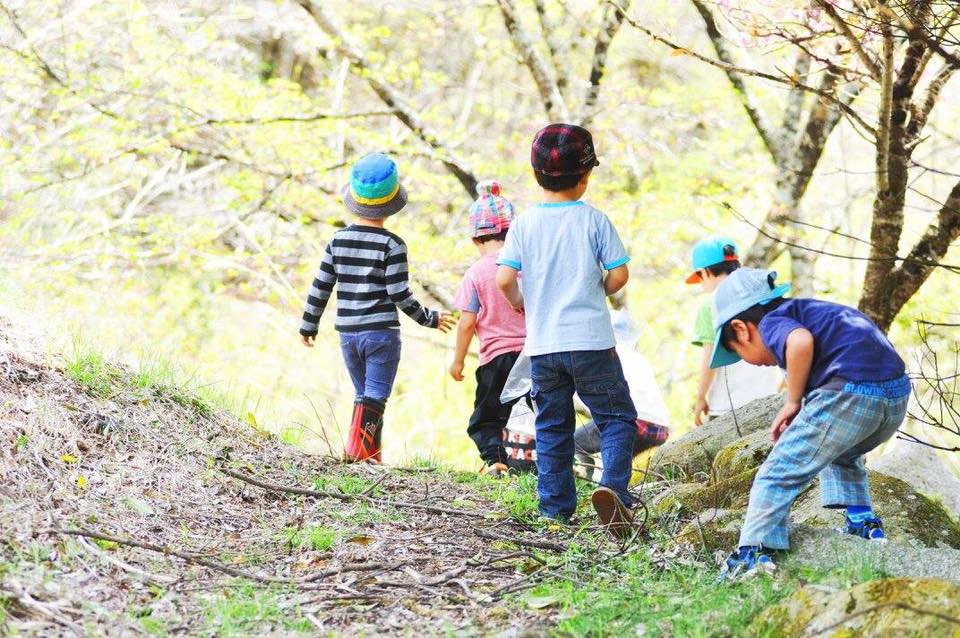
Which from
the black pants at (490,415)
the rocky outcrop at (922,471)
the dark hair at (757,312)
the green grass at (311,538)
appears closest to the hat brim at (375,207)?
the black pants at (490,415)

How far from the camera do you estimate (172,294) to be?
13.7 meters

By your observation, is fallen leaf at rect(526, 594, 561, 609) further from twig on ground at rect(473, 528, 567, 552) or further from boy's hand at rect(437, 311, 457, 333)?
boy's hand at rect(437, 311, 457, 333)

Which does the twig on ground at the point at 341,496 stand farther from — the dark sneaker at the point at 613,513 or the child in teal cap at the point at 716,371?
the child in teal cap at the point at 716,371

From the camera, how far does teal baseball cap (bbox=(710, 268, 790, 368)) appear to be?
3.64 meters

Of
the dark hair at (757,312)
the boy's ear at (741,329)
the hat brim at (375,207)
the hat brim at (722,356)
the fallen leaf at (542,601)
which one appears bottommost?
the fallen leaf at (542,601)

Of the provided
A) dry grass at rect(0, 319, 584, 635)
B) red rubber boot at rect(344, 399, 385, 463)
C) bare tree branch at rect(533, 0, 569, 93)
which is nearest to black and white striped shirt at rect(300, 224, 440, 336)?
red rubber boot at rect(344, 399, 385, 463)

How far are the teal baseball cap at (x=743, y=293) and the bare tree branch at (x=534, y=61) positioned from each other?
567 centimetres

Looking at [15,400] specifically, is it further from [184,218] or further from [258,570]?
[184,218]

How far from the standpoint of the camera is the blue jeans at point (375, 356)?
5.85m

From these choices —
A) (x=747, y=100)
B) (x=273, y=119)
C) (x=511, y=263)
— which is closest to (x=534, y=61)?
(x=747, y=100)

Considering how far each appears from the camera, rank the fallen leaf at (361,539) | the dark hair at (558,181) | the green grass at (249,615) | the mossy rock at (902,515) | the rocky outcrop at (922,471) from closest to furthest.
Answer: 1. the green grass at (249,615)
2. the fallen leaf at (361,539)
3. the mossy rock at (902,515)
4. the dark hair at (558,181)
5. the rocky outcrop at (922,471)

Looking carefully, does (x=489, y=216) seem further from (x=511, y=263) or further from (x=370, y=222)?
(x=511, y=263)

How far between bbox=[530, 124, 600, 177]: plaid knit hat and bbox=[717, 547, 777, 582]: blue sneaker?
1.79 m

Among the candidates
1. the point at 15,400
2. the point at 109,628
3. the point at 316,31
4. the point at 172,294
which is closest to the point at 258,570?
the point at 109,628
